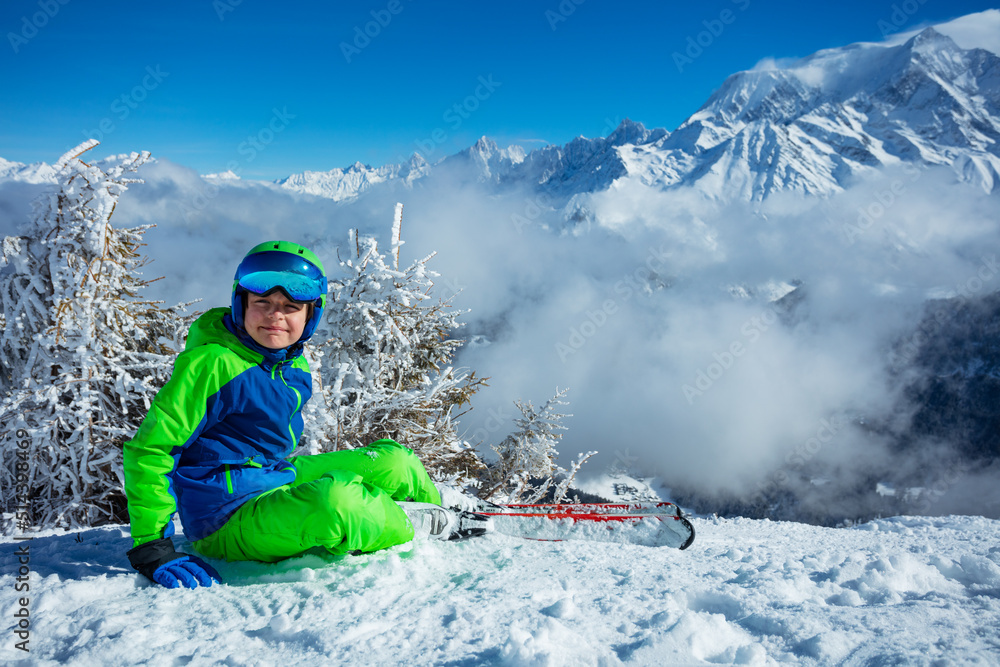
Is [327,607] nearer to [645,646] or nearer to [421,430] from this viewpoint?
[645,646]

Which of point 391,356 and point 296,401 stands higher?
point 391,356

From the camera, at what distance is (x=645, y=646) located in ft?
6.76

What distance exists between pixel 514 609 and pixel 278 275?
94.1 inches

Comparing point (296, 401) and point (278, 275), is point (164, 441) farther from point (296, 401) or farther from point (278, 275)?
point (278, 275)

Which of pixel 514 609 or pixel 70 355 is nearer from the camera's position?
pixel 514 609

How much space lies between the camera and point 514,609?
96.1 inches

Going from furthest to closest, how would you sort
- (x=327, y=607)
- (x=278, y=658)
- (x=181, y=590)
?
(x=181, y=590), (x=327, y=607), (x=278, y=658)

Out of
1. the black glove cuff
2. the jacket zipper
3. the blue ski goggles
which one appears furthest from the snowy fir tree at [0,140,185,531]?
the black glove cuff

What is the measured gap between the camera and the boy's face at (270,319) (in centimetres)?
317

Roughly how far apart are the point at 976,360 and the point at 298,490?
23495 centimetres

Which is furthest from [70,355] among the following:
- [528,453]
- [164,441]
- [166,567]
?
[528,453]

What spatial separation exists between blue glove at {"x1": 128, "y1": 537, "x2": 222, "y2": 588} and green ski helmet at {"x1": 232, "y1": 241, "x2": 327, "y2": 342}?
4.29 ft

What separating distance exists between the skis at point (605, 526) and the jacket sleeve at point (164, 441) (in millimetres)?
2248

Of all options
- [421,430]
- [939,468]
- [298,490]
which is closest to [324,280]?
[298,490]
